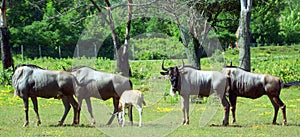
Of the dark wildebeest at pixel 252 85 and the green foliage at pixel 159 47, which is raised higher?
the green foliage at pixel 159 47

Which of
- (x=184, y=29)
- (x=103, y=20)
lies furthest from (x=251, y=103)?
(x=103, y=20)

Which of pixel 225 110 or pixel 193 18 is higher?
pixel 193 18

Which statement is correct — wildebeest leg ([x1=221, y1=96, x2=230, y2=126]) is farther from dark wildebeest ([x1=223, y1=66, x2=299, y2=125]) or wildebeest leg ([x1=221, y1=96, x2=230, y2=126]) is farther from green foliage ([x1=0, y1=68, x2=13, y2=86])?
green foliage ([x1=0, y1=68, x2=13, y2=86])

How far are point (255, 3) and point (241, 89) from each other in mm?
15101

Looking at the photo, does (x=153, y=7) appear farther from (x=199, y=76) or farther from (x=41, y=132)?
(x=41, y=132)

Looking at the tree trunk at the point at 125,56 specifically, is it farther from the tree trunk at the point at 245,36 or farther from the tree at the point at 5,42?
the tree trunk at the point at 245,36

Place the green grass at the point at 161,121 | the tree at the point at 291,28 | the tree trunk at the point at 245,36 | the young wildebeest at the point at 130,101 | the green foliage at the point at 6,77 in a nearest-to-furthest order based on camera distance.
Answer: the green grass at the point at 161,121 < the young wildebeest at the point at 130,101 < the tree trunk at the point at 245,36 < the green foliage at the point at 6,77 < the tree at the point at 291,28

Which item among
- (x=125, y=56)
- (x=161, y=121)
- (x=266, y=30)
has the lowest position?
(x=161, y=121)

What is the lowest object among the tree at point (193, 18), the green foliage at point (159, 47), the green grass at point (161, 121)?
the green grass at point (161, 121)

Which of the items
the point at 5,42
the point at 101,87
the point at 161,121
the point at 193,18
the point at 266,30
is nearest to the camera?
the point at 101,87

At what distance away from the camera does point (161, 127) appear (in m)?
16.7

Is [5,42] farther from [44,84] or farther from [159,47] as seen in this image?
[44,84]

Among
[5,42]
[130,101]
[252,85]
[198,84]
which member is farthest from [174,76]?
[5,42]

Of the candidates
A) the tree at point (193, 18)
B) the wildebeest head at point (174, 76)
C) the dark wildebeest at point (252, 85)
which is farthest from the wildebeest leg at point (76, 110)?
the tree at point (193, 18)
